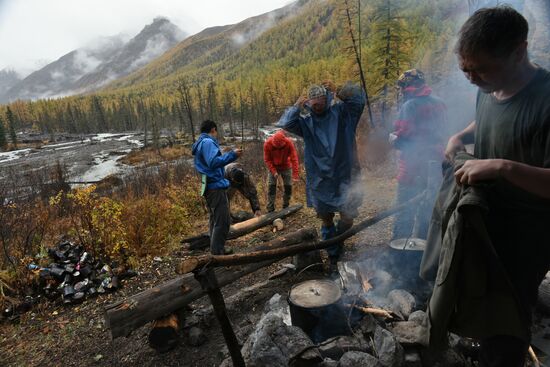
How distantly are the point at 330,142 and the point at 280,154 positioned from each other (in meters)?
4.24

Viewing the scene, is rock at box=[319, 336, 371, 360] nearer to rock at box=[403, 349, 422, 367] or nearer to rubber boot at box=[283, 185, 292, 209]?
rock at box=[403, 349, 422, 367]

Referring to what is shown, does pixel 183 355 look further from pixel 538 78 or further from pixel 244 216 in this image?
pixel 244 216

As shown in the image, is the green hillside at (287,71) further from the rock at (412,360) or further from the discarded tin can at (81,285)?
the discarded tin can at (81,285)

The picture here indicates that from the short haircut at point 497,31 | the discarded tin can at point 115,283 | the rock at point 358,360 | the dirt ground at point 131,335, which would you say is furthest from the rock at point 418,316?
the discarded tin can at point 115,283

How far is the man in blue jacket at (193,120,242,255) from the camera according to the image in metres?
5.22

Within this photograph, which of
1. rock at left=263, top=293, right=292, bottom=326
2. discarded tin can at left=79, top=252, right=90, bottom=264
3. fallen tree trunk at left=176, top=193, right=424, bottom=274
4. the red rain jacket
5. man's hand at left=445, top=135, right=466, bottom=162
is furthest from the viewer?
the red rain jacket

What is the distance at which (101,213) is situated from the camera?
682 cm

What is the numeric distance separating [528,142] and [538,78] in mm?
300

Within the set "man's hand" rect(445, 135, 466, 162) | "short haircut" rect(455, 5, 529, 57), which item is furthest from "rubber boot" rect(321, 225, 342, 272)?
"short haircut" rect(455, 5, 529, 57)

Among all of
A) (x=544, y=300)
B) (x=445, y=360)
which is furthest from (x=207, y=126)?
(x=544, y=300)

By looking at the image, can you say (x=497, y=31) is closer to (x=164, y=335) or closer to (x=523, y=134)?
(x=523, y=134)

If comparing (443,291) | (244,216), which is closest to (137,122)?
(244,216)

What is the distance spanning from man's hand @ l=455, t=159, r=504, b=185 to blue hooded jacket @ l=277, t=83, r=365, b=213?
297 cm

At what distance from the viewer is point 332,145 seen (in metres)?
4.44
